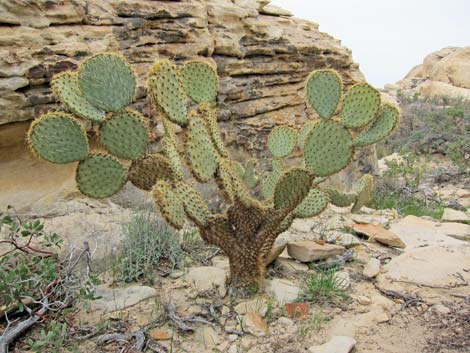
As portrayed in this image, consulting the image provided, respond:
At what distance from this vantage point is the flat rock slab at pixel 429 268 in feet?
11.6

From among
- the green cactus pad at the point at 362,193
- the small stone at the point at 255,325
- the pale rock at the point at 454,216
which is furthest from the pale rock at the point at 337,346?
the pale rock at the point at 454,216

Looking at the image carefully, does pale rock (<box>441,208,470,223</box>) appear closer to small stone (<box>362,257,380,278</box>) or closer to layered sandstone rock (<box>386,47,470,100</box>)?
small stone (<box>362,257,380,278</box>)

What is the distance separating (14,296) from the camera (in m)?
2.79

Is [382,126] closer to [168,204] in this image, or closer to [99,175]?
[168,204]

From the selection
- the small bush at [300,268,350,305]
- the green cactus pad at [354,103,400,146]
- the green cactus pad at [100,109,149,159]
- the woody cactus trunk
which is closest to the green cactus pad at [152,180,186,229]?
the woody cactus trunk

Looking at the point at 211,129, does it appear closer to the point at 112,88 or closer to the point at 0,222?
the point at 112,88

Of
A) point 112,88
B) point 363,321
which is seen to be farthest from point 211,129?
point 363,321

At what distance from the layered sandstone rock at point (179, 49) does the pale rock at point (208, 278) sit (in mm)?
1479

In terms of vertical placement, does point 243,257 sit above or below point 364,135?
below

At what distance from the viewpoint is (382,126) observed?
3342mm

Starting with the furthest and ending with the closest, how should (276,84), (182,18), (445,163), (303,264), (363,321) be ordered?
(445,163), (276,84), (182,18), (303,264), (363,321)

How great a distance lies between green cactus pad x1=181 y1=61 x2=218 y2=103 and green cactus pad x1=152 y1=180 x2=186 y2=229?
0.81 metres

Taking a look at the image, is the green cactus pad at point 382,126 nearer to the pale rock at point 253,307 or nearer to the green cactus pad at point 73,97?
the pale rock at point 253,307

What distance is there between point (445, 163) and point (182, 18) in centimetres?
686
